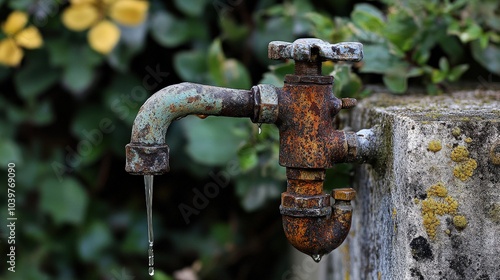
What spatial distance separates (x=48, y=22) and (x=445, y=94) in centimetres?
119

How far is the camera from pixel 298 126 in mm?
1070

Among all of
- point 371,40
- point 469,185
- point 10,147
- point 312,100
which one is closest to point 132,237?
point 10,147

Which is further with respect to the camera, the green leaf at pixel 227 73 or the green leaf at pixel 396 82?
the green leaf at pixel 227 73

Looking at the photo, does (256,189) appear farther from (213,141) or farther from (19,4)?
(19,4)

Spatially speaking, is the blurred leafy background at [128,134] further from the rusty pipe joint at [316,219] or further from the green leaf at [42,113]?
the rusty pipe joint at [316,219]

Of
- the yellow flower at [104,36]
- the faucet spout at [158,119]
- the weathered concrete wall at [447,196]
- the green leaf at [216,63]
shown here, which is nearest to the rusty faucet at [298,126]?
the faucet spout at [158,119]

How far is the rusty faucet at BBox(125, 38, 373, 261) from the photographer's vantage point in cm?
104

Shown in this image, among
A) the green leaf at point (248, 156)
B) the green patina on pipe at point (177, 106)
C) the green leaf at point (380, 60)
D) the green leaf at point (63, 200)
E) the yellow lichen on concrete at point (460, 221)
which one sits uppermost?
the green leaf at point (380, 60)

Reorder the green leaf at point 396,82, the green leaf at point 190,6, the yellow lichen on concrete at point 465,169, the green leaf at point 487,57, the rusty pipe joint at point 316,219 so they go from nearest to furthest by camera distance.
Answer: the yellow lichen on concrete at point 465,169 → the rusty pipe joint at point 316,219 → the green leaf at point 396,82 → the green leaf at point 487,57 → the green leaf at point 190,6

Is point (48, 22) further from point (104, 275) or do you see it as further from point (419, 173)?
point (419, 173)

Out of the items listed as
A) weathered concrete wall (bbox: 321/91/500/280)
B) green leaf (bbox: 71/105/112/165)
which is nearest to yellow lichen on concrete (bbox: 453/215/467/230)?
weathered concrete wall (bbox: 321/91/500/280)

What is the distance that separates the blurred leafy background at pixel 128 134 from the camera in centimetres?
184

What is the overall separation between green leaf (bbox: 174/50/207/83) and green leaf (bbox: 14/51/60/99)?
0.40 m

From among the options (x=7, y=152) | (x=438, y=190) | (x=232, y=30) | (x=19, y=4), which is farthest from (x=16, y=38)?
(x=438, y=190)
